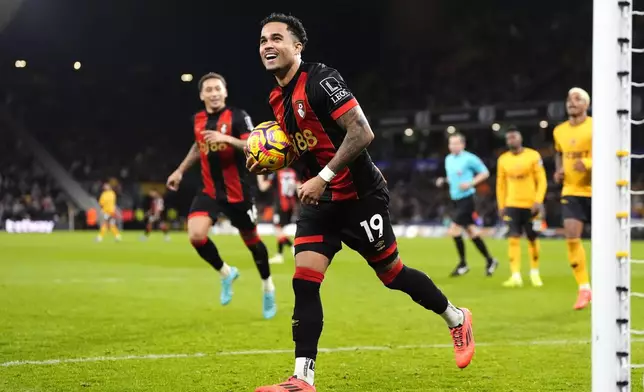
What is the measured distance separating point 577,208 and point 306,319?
5.55m

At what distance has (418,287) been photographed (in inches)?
210

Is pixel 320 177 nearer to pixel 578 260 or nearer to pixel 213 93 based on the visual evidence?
pixel 213 93

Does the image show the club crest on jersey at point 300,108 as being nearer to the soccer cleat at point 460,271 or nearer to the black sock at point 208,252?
the black sock at point 208,252

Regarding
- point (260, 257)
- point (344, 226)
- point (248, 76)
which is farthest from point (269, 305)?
point (248, 76)

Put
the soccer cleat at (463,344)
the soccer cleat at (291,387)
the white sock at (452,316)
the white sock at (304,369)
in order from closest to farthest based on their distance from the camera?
the soccer cleat at (291,387)
the white sock at (304,369)
the soccer cleat at (463,344)
the white sock at (452,316)

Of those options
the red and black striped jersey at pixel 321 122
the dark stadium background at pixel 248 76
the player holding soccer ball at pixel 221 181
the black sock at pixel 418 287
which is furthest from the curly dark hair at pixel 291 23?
the dark stadium background at pixel 248 76

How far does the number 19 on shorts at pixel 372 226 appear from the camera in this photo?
5055 millimetres

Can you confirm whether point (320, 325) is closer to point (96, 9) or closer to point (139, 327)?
point (139, 327)

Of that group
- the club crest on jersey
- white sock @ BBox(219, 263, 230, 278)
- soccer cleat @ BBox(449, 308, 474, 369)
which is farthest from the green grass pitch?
the club crest on jersey

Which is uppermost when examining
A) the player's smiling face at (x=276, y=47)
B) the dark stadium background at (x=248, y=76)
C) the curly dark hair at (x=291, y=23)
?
the dark stadium background at (x=248, y=76)

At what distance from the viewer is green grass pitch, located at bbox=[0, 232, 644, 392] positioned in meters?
5.36

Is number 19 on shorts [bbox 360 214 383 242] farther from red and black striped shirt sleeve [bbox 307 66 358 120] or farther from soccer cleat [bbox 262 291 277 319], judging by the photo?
soccer cleat [bbox 262 291 277 319]

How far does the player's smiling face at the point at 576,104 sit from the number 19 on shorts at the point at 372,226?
4.81m

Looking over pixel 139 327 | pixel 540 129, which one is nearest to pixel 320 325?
pixel 139 327
